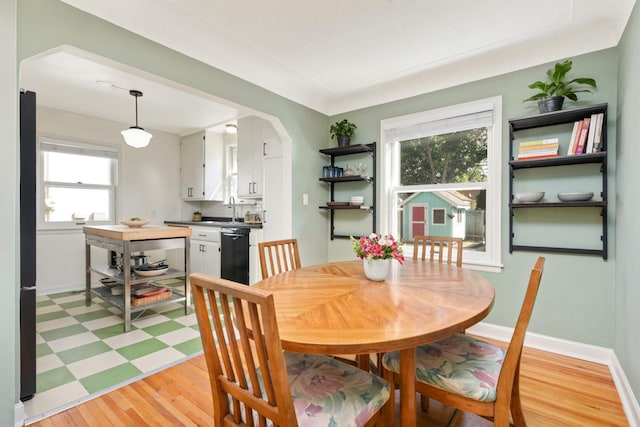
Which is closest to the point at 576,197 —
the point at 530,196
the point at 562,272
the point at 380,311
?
the point at 530,196

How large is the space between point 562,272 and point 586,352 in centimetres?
59

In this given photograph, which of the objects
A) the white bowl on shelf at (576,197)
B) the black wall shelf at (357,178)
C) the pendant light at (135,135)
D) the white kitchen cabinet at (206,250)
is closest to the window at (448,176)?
the black wall shelf at (357,178)

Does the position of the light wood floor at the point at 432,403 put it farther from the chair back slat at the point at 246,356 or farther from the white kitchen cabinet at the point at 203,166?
the white kitchen cabinet at the point at 203,166

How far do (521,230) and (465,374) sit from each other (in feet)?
5.83

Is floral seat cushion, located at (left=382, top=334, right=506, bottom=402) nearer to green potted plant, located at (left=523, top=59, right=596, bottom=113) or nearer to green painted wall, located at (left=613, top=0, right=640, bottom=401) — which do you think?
green painted wall, located at (left=613, top=0, right=640, bottom=401)

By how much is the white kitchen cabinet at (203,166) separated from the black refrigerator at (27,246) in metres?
3.17

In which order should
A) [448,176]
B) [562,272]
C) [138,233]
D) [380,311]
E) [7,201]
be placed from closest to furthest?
1. [380,311]
2. [7,201]
3. [562,272]
4. [138,233]
5. [448,176]

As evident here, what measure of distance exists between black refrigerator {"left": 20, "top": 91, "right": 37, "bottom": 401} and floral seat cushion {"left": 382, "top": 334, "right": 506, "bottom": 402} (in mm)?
2016

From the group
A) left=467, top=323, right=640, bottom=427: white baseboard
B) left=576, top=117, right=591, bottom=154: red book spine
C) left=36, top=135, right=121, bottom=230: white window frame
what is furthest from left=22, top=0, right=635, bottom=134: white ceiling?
left=467, top=323, right=640, bottom=427: white baseboard

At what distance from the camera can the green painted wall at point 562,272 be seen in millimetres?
2174

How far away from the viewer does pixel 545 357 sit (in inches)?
90.2

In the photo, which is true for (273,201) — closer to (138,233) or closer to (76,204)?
(138,233)

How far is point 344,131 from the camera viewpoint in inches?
135

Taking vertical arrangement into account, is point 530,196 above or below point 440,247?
above
